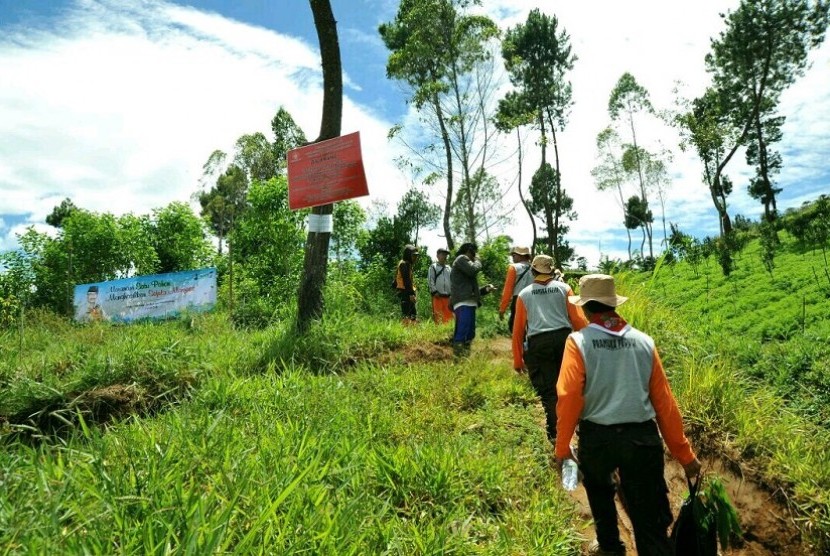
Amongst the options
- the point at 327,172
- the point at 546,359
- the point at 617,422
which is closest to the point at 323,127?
the point at 327,172

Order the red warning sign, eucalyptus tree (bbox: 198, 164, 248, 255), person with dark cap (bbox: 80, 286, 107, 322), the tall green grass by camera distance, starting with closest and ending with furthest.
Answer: the tall green grass, the red warning sign, person with dark cap (bbox: 80, 286, 107, 322), eucalyptus tree (bbox: 198, 164, 248, 255)

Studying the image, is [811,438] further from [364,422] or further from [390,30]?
[390,30]

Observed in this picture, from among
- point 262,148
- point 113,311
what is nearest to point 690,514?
point 113,311

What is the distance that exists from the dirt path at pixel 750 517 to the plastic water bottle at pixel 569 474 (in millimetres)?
704

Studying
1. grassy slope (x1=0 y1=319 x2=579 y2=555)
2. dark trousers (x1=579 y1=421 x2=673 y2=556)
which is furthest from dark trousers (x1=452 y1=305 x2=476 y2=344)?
dark trousers (x1=579 y1=421 x2=673 y2=556)

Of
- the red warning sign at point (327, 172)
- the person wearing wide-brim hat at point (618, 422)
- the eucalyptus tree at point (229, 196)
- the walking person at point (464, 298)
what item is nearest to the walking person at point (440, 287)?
the walking person at point (464, 298)

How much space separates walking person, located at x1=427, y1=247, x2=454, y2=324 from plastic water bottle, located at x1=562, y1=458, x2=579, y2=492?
21.0 ft

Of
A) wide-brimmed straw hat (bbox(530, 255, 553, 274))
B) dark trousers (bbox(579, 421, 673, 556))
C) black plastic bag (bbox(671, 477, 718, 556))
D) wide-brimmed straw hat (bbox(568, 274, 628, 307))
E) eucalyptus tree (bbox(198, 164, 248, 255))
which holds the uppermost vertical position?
eucalyptus tree (bbox(198, 164, 248, 255))

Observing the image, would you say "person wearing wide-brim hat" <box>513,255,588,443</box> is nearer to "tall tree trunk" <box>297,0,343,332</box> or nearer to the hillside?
the hillside

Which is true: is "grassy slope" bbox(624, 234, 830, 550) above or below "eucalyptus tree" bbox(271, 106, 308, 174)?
below

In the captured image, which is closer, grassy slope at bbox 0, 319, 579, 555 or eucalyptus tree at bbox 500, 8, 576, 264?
grassy slope at bbox 0, 319, 579, 555

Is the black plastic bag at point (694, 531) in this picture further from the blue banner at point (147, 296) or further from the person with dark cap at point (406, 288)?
the blue banner at point (147, 296)

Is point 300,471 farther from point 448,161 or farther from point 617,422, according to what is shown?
point 448,161

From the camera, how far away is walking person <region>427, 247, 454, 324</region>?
371 inches
